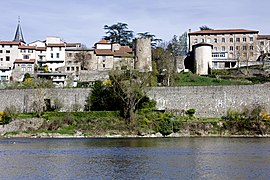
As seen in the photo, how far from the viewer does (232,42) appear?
300ft

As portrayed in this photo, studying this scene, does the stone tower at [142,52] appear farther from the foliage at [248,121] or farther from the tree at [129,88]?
the foliage at [248,121]

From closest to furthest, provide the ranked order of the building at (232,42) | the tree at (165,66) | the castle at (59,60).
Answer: the tree at (165,66)
the castle at (59,60)
the building at (232,42)

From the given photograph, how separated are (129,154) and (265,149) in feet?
30.1

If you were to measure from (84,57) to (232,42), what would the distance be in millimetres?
27814

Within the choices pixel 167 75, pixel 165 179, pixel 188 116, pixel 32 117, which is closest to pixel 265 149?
pixel 165 179

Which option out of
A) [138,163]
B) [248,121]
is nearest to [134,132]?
[248,121]

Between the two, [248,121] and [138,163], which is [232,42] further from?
[138,163]

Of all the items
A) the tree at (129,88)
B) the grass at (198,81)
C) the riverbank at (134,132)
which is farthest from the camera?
the grass at (198,81)

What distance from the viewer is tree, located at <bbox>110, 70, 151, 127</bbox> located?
170ft

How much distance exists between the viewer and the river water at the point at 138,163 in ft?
75.2

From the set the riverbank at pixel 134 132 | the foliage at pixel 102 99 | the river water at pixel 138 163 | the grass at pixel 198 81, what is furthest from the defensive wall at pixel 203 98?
the river water at pixel 138 163

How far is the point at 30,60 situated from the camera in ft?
266

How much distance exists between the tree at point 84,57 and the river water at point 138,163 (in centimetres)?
4437

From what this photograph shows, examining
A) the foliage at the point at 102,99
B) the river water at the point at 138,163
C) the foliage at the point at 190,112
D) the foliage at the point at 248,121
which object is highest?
the foliage at the point at 102,99
